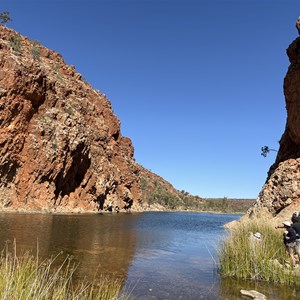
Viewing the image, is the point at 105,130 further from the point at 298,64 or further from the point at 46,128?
the point at 298,64

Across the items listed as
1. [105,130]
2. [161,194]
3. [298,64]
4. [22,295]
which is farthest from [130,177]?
[22,295]

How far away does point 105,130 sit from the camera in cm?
8512

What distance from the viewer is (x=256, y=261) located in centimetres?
1087

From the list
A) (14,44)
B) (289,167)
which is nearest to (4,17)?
(14,44)

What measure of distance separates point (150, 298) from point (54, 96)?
58.9 metres

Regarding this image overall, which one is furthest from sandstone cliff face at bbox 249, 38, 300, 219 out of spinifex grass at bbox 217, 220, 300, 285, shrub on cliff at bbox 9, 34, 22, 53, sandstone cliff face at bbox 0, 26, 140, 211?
shrub on cliff at bbox 9, 34, 22, 53

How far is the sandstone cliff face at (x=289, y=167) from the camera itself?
1119 inches

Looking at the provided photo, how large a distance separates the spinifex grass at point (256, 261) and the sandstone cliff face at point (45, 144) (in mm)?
42697

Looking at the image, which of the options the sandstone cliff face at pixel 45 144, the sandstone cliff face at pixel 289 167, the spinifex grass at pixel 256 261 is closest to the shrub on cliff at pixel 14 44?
the sandstone cliff face at pixel 45 144

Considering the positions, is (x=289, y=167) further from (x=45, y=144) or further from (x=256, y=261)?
(x=45, y=144)

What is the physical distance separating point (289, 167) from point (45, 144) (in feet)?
129

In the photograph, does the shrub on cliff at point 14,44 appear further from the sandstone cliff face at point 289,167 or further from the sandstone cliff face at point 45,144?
the sandstone cliff face at point 289,167

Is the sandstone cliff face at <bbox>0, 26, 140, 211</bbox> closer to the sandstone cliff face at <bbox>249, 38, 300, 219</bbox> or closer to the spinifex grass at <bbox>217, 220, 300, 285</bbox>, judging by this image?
the sandstone cliff face at <bbox>249, 38, 300, 219</bbox>

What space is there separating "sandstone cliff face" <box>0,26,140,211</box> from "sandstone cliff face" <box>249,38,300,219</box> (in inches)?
1357
